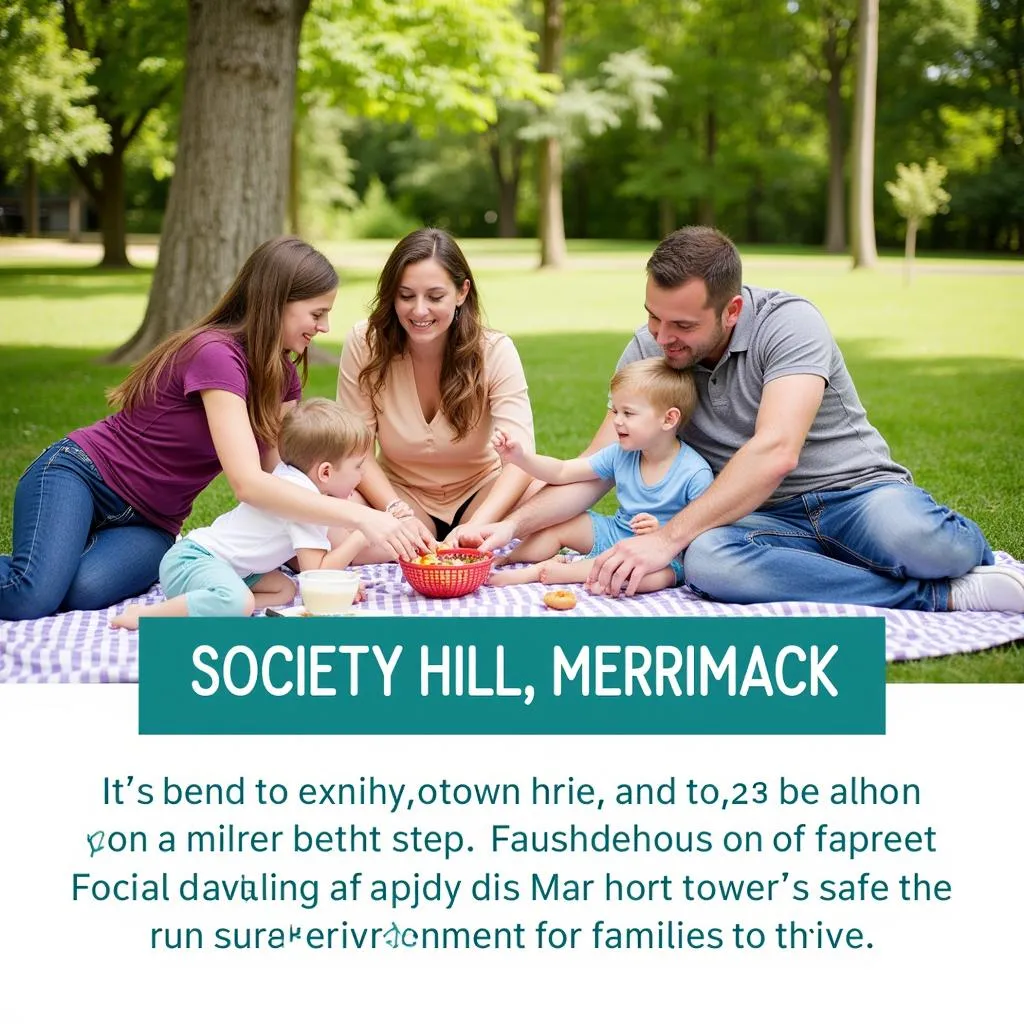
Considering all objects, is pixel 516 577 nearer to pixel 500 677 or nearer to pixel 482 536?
pixel 482 536

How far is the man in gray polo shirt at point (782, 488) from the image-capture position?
4.10 metres

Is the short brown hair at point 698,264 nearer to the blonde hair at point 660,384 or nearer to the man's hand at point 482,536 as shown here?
the blonde hair at point 660,384

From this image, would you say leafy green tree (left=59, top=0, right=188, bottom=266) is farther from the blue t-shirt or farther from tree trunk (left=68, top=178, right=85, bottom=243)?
tree trunk (left=68, top=178, right=85, bottom=243)

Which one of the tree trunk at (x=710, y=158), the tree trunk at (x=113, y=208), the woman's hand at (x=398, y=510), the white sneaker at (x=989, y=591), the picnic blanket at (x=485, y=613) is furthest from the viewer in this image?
the tree trunk at (x=710, y=158)

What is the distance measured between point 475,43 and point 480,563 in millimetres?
17449

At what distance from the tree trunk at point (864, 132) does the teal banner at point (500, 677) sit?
24338 millimetres

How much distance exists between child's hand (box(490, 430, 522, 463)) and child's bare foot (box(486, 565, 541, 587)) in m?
0.46

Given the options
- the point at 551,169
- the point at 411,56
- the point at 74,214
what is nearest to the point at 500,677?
the point at 411,56

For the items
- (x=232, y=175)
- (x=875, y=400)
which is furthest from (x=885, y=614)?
(x=232, y=175)

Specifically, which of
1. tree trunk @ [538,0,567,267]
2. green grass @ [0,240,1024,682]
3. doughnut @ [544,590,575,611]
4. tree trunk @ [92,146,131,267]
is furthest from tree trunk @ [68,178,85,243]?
doughnut @ [544,590,575,611]

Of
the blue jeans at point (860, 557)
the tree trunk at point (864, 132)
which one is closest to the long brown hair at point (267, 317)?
the blue jeans at point (860, 557)

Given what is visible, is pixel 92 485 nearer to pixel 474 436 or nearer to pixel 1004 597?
pixel 474 436

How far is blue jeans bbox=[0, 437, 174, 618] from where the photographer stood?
404 cm

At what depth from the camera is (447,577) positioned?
14.0 feet
